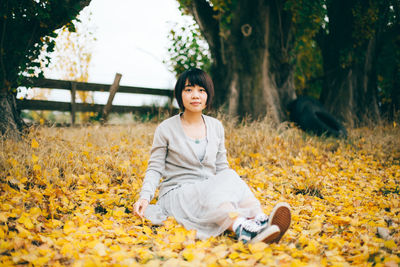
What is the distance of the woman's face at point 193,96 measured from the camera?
2.50m

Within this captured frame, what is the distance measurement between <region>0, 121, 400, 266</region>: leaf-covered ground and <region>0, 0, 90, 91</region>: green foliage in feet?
3.14

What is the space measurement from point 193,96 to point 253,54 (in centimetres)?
488

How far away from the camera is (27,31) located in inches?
170

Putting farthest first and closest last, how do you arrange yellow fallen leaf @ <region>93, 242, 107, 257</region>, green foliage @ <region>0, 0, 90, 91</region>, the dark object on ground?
1. the dark object on ground
2. green foliage @ <region>0, 0, 90, 91</region>
3. yellow fallen leaf @ <region>93, 242, 107, 257</region>

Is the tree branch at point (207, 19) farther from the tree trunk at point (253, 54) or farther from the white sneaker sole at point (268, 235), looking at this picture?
the white sneaker sole at point (268, 235)

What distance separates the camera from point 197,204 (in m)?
2.36

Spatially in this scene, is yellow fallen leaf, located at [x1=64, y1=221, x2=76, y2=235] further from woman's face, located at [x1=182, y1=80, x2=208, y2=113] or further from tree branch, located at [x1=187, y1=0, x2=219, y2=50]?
tree branch, located at [x1=187, y1=0, x2=219, y2=50]

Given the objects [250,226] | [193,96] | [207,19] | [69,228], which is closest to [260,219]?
[250,226]

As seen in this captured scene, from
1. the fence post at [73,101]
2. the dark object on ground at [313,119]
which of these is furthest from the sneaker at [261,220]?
the fence post at [73,101]

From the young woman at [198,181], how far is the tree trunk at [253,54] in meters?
4.28

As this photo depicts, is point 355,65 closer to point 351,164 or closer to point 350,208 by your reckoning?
point 351,164

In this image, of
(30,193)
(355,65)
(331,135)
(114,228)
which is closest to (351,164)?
(331,135)

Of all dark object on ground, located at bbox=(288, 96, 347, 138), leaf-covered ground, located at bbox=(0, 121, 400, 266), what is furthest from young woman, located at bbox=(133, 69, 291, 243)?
dark object on ground, located at bbox=(288, 96, 347, 138)

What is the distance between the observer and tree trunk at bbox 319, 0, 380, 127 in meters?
8.57
